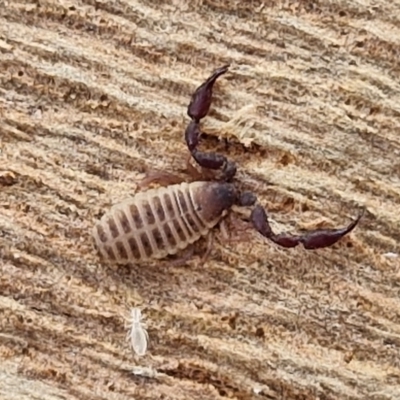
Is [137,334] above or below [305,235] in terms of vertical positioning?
below

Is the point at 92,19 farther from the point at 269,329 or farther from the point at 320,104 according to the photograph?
the point at 269,329

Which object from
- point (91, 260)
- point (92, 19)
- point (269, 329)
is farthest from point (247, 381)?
point (92, 19)

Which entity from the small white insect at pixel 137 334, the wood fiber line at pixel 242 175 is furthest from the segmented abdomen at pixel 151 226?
the small white insect at pixel 137 334

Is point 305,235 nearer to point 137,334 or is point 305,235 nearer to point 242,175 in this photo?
point 242,175

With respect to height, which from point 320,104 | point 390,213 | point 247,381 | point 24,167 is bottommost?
point 247,381

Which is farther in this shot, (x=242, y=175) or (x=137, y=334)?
(x=242, y=175)

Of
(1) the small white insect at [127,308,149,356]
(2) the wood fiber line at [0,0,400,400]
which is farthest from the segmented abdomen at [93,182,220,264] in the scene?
(1) the small white insect at [127,308,149,356]

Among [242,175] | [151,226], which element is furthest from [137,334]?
[242,175]
